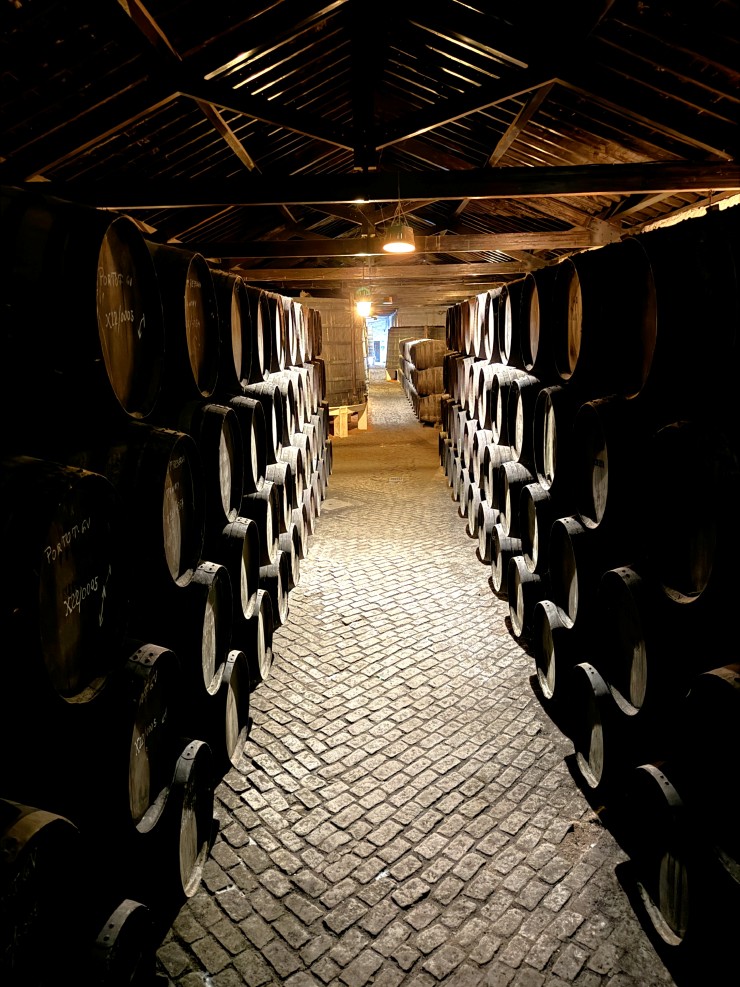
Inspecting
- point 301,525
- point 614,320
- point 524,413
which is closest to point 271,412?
point 301,525

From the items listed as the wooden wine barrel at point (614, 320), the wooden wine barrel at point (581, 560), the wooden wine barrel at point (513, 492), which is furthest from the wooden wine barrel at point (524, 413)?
the wooden wine barrel at point (614, 320)

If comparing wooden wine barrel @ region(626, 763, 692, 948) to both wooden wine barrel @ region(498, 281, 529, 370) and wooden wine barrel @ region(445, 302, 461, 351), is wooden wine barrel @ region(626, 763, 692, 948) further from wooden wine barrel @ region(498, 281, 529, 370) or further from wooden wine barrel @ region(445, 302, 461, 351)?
wooden wine barrel @ region(445, 302, 461, 351)

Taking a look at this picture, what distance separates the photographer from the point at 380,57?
6.45 meters

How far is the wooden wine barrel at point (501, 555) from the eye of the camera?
5.35 m

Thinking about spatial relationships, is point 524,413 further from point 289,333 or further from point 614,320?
point 289,333

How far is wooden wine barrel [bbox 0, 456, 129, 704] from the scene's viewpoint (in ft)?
4.61

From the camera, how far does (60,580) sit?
1.72m

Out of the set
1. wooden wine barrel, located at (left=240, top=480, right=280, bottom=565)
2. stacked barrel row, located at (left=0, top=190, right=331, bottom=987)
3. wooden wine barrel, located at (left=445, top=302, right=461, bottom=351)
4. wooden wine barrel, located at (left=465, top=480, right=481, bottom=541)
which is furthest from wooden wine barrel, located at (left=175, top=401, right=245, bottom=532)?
wooden wine barrel, located at (left=445, top=302, right=461, bottom=351)

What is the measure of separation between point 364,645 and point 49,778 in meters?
3.46

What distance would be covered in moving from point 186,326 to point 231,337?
107cm

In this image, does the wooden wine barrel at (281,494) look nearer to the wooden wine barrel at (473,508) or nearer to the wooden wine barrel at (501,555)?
the wooden wine barrel at (501,555)

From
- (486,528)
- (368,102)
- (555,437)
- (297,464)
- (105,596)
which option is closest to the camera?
(105,596)

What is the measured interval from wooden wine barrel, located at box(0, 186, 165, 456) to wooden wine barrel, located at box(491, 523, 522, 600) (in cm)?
380

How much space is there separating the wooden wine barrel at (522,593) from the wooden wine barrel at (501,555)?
7cm
